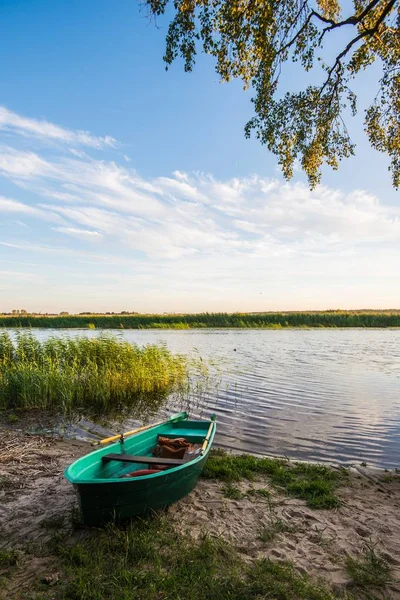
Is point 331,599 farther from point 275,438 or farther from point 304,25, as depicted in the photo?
point 304,25

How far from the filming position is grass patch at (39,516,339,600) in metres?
3.94

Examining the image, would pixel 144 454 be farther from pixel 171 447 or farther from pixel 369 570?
pixel 369 570

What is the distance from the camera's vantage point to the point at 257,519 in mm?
5672

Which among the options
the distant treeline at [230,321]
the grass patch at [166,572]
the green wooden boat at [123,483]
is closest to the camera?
the grass patch at [166,572]

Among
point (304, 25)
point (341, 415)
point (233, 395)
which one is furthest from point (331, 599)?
point (304, 25)

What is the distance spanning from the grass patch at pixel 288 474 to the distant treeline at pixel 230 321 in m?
55.4

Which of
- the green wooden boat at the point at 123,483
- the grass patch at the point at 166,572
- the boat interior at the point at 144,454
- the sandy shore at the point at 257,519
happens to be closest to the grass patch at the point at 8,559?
the sandy shore at the point at 257,519

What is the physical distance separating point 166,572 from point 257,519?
5.96ft

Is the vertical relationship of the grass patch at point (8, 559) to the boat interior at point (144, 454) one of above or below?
below

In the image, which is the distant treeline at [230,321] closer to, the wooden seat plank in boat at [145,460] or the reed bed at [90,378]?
the reed bed at [90,378]

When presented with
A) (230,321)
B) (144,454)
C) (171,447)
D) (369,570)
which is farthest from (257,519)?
(230,321)

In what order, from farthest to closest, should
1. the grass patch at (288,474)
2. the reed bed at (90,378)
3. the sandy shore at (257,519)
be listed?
the reed bed at (90,378)
the grass patch at (288,474)
the sandy shore at (257,519)

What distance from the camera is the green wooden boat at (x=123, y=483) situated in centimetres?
491

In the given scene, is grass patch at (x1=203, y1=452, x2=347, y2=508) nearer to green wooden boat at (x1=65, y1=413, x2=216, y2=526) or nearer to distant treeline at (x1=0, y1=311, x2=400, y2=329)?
green wooden boat at (x1=65, y1=413, x2=216, y2=526)
